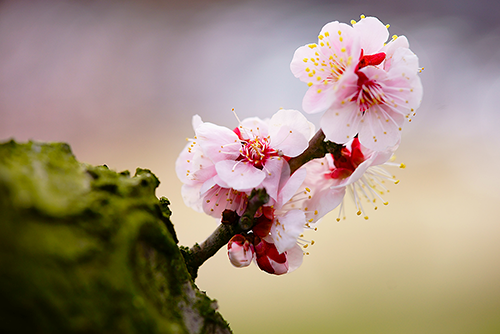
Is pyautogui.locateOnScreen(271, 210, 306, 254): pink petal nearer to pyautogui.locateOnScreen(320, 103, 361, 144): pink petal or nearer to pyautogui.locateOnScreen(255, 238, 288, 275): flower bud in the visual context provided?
pyautogui.locateOnScreen(255, 238, 288, 275): flower bud

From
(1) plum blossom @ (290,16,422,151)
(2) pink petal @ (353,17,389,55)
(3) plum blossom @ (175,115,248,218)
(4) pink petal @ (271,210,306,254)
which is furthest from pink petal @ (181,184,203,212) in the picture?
(2) pink petal @ (353,17,389,55)

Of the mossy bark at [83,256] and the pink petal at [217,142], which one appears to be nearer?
the mossy bark at [83,256]

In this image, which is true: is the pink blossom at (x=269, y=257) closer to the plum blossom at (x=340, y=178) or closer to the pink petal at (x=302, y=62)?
the plum blossom at (x=340, y=178)

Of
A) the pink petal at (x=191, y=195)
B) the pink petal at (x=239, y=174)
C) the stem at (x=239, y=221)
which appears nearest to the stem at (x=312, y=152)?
the stem at (x=239, y=221)

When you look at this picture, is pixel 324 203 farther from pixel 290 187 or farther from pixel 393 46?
pixel 393 46

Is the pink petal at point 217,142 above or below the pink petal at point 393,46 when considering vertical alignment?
below

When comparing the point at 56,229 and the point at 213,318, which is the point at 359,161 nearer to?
the point at 213,318

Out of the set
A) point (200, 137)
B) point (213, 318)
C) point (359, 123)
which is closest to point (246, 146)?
point (200, 137)
